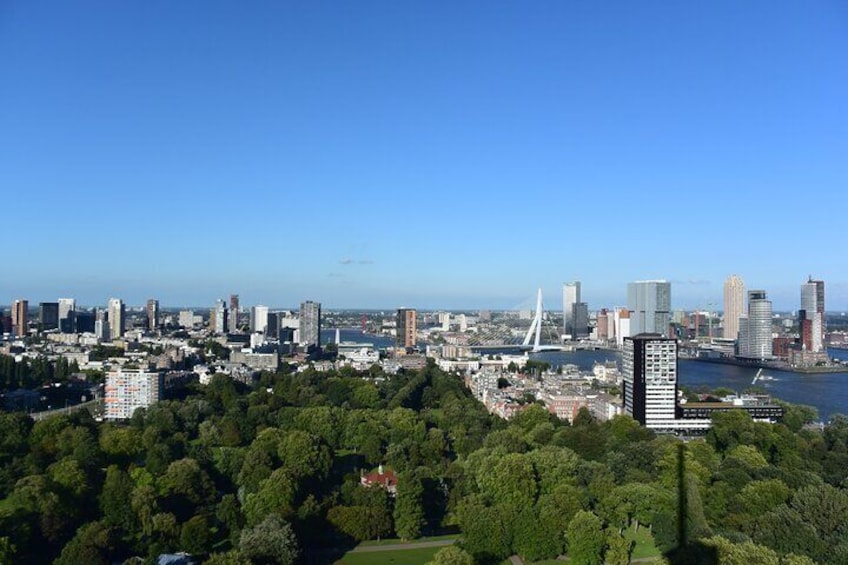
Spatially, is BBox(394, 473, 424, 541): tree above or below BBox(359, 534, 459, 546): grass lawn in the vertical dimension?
above

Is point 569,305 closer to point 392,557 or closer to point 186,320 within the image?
point 186,320

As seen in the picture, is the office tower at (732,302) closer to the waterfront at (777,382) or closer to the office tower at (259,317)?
the waterfront at (777,382)

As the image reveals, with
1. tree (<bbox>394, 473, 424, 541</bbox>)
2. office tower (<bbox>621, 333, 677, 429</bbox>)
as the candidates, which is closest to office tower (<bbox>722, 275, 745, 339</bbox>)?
office tower (<bbox>621, 333, 677, 429</bbox>)

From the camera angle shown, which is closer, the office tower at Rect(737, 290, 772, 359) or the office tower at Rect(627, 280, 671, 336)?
the office tower at Rect(737, 290, 772, 359)

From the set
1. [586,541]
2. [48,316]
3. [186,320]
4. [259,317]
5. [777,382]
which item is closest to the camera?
[586,541]

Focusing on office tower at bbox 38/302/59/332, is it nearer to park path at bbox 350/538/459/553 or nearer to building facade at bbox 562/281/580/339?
building facade at bbox 562/281/580/339

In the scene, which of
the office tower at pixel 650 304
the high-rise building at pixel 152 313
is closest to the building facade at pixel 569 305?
the office tower at pixel 650 304

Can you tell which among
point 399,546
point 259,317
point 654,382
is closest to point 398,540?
point 399,546

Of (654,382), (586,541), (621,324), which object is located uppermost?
(621,324)

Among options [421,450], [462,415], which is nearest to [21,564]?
[421,450]
